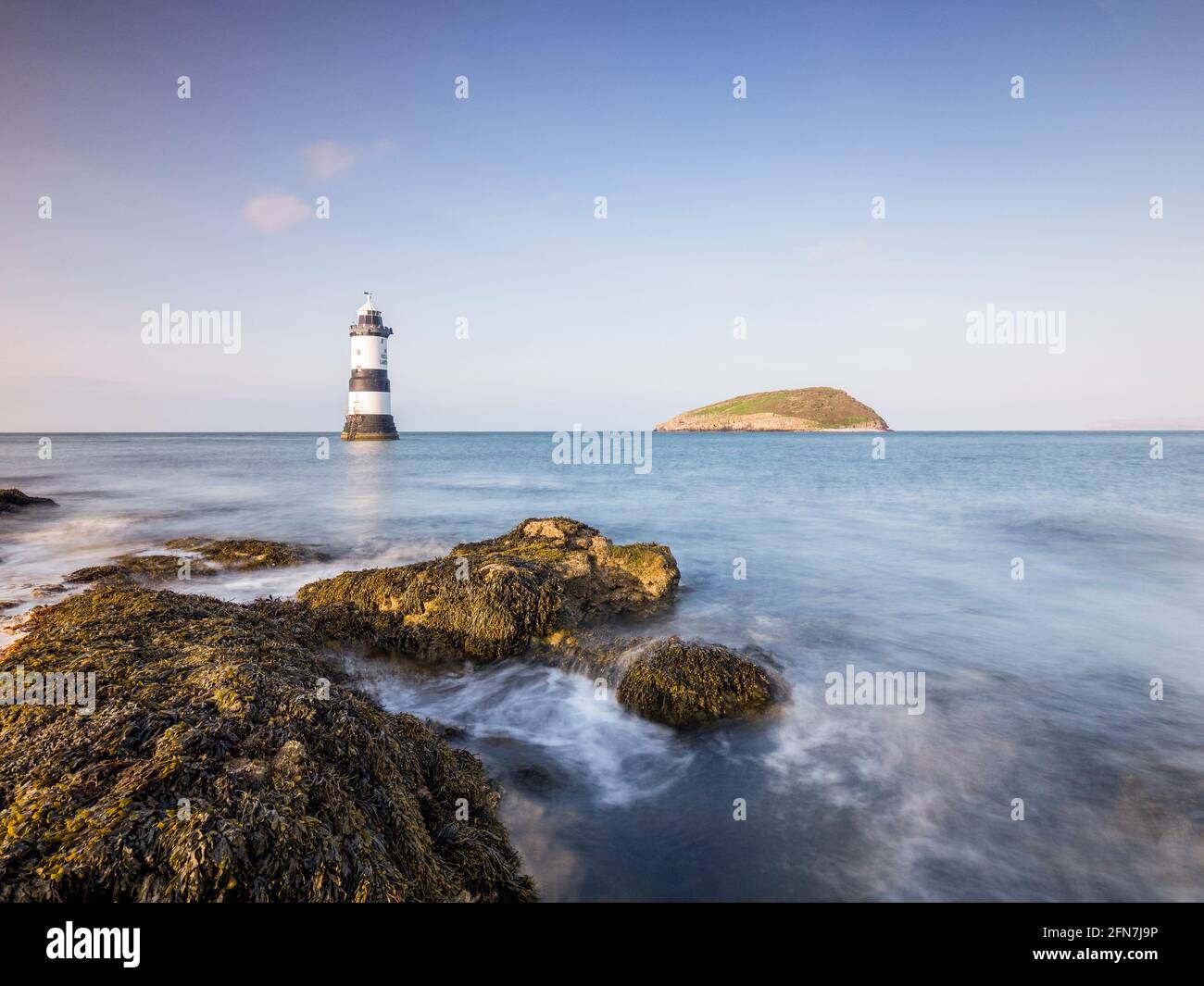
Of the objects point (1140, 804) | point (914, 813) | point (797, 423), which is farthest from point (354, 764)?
point (797, 423)

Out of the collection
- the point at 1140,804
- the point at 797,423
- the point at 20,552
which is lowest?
the point at 1140,804

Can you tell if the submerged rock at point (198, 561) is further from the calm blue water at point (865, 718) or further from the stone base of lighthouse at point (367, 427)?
the stone base of lighthouse at point (367, 427)

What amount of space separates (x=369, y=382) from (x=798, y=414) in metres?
136

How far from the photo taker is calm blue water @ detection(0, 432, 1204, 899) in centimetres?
540

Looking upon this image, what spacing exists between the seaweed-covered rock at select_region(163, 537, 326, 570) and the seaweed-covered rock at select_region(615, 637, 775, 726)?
10.6 metres

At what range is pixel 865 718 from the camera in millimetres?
7969

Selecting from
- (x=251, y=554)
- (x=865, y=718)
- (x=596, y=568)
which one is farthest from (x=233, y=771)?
(x=251, y=554)

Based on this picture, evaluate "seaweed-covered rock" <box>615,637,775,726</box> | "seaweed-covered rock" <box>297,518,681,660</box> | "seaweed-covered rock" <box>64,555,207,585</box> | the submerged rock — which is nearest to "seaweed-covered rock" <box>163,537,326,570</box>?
the submerged rock

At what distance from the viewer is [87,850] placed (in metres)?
2.72

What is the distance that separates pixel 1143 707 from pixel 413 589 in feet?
35.8

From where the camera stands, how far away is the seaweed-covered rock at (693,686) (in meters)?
7.57

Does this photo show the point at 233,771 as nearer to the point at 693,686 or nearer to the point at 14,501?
the point at 693,686
